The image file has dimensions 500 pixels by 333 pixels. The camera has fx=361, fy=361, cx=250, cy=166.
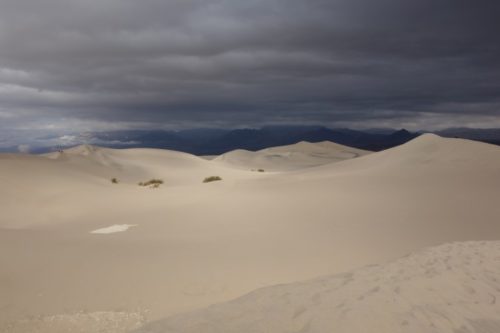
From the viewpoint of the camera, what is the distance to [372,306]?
5582 mm

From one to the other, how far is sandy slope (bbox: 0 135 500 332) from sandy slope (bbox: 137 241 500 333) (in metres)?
1.41

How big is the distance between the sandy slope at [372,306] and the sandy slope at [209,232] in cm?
141

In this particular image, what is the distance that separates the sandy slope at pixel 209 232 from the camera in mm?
7547

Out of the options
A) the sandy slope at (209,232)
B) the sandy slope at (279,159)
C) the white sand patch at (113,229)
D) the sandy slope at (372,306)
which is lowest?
the sandy slope at (279,159)

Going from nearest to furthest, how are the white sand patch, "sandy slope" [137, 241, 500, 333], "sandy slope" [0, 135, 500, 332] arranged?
"sandy slope" [137, 241, 500, 333] → "sandy slope" [0, 135, 500, 332] → the white sand patch

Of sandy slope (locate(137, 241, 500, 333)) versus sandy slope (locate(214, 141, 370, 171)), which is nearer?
sandy slope (locate(137, 241, 500, 333))

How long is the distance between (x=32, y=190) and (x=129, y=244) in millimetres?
14007

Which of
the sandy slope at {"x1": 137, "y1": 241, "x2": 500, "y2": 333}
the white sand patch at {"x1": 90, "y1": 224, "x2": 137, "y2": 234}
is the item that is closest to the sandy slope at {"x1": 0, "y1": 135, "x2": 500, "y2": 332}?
the white sand patch at {"x1": 90, "y1": 224, "x2": 137, "y2": 234}

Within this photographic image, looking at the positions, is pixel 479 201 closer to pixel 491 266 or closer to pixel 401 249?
pixel 401 249

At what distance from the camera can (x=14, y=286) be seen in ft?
25.7

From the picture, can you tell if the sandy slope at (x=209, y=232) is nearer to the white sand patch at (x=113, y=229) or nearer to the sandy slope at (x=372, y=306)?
the white sand patch at (x=113, y=229)

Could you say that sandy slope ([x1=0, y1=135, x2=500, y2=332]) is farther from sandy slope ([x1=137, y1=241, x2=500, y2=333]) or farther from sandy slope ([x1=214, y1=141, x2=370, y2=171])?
sandy slope ([x1=214, y1=141, x2=370, y2=171])

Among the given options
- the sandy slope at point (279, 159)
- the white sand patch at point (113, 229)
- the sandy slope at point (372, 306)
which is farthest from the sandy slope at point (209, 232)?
the sandy slope at point (279, 159)

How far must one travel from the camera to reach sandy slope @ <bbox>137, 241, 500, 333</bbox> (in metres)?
5.08
